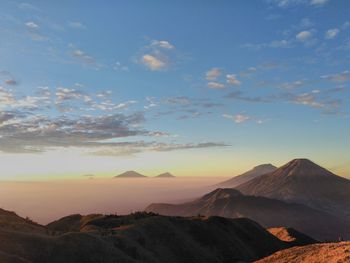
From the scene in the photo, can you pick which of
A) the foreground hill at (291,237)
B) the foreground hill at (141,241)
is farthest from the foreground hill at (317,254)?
the foreground hill at (291,237)

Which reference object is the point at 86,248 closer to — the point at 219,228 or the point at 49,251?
the point at 49,251

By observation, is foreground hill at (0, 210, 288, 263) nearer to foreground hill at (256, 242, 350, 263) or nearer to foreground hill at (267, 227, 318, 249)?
foreground hill at (267, 227, 318, 249)

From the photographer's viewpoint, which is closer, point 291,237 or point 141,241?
point 141,241

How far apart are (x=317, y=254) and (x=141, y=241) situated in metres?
31.0

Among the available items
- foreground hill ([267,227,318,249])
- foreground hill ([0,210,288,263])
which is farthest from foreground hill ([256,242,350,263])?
foreground hill ([267,227,318,249])

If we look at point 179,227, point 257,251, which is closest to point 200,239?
point 179,227

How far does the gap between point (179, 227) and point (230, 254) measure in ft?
37.5

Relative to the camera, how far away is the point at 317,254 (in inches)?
1337

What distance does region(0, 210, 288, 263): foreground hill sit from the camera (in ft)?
133

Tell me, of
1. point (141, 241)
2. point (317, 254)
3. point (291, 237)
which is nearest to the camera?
point (317, 254)

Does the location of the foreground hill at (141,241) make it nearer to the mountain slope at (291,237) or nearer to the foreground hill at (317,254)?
the mountain slope at (291,237)

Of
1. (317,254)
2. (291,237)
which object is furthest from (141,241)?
(291,237)

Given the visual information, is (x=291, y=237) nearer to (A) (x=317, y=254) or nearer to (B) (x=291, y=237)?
(B) (x=291, y=237)

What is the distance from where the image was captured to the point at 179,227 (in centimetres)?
7606
